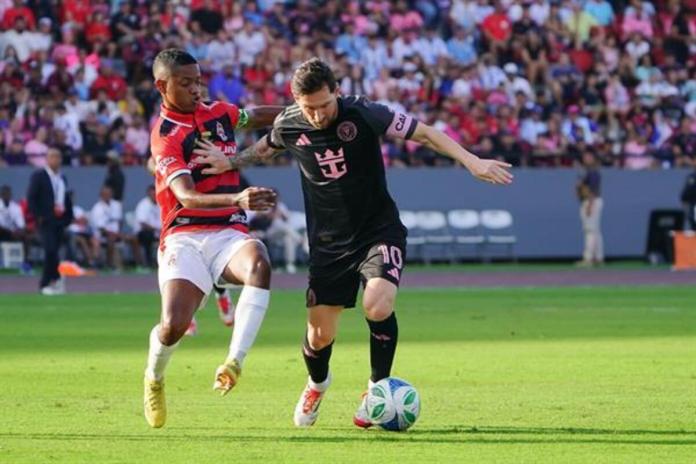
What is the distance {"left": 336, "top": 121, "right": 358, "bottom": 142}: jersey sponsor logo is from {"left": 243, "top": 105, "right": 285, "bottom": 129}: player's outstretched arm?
3.63 ft

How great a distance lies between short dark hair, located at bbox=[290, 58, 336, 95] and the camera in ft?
34.5

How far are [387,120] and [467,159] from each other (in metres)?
0.80

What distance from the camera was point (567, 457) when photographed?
9.34 meters

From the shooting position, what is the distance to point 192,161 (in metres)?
11.3

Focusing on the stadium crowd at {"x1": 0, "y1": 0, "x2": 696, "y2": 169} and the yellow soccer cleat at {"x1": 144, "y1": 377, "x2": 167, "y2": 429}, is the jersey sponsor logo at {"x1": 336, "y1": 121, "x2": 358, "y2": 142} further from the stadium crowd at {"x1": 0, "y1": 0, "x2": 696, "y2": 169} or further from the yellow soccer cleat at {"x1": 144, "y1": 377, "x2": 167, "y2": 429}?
the stadium crowd at {"x1": 0, "y1": 0, "x2": 696, "y2": 169}

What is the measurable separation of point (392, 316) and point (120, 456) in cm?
233

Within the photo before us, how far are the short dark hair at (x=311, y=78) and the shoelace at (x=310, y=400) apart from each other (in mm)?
2081

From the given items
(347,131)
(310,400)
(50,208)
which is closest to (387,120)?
(347,131)

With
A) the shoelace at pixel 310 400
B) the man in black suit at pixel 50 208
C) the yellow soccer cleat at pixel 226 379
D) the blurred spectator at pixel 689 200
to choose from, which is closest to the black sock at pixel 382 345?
the shoelace at pixel 310 400

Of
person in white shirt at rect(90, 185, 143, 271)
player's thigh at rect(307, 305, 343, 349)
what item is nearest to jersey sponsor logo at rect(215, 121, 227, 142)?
player's thigh at rect(307, 305, 343, 349)

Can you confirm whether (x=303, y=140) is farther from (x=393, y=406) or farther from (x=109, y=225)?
(x=109, y=225)

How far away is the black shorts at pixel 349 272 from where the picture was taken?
10.9 m

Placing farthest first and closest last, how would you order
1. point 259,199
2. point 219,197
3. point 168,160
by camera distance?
point 168,160, point 219,197, point 259,199

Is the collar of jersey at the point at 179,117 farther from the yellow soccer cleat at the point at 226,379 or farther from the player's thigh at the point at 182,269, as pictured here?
the yellow soccer cleat at the point at 226,379
